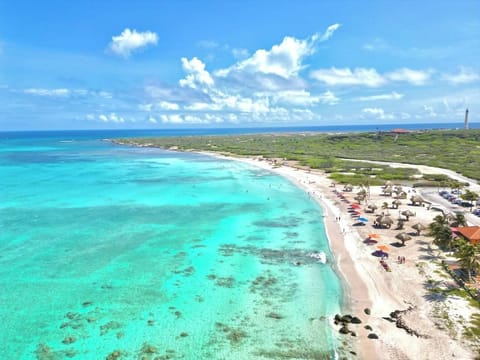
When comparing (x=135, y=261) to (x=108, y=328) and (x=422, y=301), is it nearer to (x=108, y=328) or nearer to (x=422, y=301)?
(x=108, y=328)

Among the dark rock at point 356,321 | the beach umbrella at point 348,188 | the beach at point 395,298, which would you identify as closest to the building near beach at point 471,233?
the beach at point 395,298

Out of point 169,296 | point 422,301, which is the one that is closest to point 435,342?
point 422,301

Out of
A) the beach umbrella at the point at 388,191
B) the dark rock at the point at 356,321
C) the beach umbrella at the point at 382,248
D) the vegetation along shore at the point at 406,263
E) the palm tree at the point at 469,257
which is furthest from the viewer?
the beach umbrella at the point at 388,191

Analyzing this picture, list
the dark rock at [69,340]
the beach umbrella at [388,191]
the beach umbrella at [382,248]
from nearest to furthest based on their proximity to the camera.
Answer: the dark rock at [69,340], the beach umbrella at [382,248], the beach umbrella at [388,191]

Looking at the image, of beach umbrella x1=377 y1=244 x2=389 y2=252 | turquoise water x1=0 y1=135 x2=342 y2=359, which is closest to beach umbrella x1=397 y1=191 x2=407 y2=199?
turquoise water x1=0 y1=135 x2=342 y2=359

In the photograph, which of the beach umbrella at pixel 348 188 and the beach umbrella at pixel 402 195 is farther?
the beach umbrella at pixel 348 188

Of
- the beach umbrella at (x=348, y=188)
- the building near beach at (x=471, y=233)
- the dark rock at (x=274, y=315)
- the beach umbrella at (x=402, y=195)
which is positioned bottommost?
the dark rock at (x=274, y=315)

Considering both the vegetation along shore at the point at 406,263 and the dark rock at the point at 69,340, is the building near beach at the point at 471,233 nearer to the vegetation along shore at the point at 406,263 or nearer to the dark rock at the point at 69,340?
the vegetation along shore at the point at 406,263
